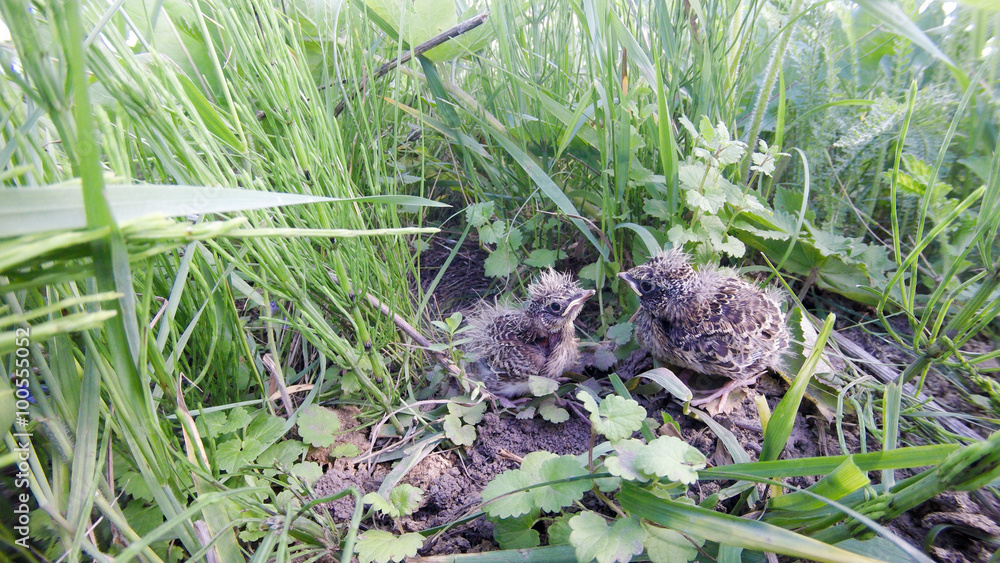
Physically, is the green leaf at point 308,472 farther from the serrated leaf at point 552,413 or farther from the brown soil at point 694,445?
the serrated leaf at point 552,413

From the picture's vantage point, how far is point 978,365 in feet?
6.81

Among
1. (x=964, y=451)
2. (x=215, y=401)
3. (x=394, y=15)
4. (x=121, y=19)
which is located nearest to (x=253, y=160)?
(x=121, y=19)

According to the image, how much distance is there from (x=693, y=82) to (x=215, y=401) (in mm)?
2677

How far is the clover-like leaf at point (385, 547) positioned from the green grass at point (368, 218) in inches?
4.3

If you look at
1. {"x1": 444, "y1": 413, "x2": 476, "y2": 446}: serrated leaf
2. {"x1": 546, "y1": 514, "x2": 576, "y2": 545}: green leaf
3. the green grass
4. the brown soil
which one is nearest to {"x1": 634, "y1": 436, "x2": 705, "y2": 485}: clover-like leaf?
the green grass

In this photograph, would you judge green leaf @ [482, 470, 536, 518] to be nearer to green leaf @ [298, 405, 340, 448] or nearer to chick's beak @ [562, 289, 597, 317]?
green leaf @ [298, 405, 340, 448]

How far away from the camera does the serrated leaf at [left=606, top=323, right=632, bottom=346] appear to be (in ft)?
7.50

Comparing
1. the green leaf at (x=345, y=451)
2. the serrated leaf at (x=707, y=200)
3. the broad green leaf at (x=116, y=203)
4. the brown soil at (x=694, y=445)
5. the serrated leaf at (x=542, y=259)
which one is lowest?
the brown soil at (x=694, y=445)

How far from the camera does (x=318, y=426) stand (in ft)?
5.93

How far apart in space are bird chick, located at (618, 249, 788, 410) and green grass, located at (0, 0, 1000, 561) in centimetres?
17

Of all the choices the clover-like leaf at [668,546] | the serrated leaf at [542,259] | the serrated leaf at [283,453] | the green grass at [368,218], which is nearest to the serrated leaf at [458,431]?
the green grass at [368,218]

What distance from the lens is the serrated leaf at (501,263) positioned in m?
2.46

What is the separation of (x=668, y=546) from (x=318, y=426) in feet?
4.26

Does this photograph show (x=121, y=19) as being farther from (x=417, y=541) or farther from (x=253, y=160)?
(x=417, y=541)
